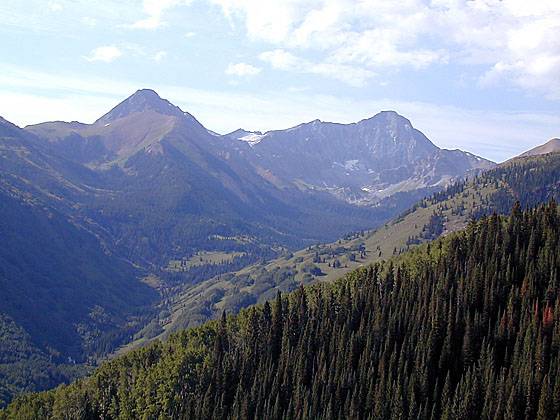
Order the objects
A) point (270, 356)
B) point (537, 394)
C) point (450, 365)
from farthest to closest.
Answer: point (270, 356) → point (450, 365) → point (537, 394)

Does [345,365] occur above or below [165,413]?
above

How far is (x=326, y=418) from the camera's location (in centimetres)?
15125

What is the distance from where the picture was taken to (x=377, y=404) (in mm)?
148750

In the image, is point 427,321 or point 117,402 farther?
point 117,402

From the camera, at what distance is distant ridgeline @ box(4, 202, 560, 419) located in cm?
14453

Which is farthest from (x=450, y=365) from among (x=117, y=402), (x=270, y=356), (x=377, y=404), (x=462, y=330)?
(x=117, y=402)

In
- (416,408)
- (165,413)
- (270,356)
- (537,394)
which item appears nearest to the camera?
(537,394)

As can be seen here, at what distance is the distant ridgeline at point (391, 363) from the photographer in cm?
14453

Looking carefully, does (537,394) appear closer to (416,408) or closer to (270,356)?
(416,408)

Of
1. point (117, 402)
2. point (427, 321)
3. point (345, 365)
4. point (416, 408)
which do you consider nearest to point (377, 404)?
point (416, 408)

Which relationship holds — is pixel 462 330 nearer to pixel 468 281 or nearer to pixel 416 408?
pixel 468 281

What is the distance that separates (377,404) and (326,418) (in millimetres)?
13374

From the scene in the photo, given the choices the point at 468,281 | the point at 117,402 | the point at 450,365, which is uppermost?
the point at 468,281

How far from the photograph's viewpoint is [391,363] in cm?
16188
